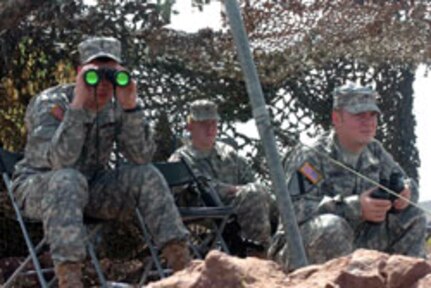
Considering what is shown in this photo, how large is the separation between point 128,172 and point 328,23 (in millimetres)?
3028

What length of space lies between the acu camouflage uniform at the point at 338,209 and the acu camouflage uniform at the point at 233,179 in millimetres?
1000

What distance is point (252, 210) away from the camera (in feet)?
19.3

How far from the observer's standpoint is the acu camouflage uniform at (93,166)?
4551 mm

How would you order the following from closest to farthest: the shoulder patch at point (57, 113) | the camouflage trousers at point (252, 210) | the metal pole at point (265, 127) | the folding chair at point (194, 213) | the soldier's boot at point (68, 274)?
the metal pole at point (265, 127) → the soldier's boot at point (68, 274) → the shoulder patch at point (57, 113) → the folding chair at point (194, 213) → the camouflage trousers at point (252, 210)

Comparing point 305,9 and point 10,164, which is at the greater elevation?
point 305,9

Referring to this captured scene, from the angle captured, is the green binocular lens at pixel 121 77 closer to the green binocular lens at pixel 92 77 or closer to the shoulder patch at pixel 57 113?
the green binocular lens at pixel 92 77

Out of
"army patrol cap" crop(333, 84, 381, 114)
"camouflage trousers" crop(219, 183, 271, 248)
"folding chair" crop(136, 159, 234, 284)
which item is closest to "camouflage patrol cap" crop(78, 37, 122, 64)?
"folding chair" crop(136, 159, 234, 284)

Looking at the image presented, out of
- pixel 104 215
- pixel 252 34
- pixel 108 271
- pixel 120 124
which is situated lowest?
pixel 108 271

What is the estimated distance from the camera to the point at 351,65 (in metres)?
8.15

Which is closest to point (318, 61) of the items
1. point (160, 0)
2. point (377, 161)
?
point (160, 0)

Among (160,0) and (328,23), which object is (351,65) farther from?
(160,0)

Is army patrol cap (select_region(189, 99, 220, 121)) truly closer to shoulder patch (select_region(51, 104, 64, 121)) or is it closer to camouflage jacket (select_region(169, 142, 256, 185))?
camouflage jacket (select_region(169, 142, 256, 185))

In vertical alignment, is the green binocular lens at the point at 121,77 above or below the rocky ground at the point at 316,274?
above

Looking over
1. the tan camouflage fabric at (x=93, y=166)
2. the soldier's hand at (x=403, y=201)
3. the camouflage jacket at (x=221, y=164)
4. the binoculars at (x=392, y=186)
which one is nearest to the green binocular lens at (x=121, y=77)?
the tan camouflage fabric at (x=93, y=166)
